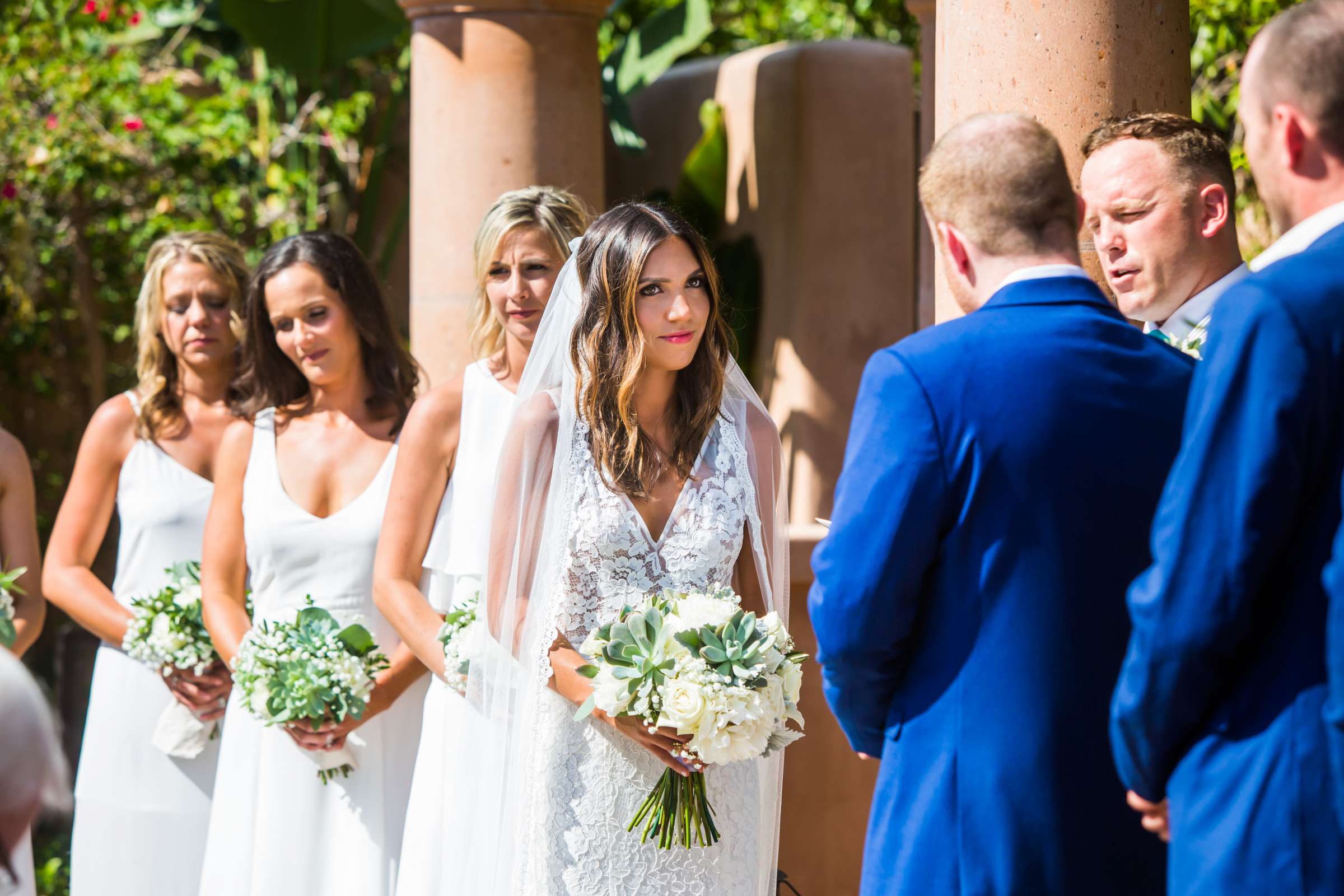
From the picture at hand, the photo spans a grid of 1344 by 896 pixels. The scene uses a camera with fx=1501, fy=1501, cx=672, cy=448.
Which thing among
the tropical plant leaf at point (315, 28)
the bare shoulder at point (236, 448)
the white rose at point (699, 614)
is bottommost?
the white rose at point (699, 614)

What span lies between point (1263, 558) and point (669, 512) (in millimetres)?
1703

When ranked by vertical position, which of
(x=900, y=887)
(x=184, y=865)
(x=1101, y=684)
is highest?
(x=1101, y=684)

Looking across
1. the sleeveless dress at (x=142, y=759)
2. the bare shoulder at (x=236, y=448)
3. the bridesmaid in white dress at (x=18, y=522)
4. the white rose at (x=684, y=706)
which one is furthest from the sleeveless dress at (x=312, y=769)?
the white rose at (x=684, y=706)

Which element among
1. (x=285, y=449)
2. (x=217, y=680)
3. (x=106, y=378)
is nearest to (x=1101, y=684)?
(x=285, y=449)

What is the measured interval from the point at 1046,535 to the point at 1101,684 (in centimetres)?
26

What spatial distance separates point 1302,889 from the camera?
201 cm

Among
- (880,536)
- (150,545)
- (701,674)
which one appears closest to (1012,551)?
(880,536)

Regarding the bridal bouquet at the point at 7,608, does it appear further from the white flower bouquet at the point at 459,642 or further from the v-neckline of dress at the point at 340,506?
the white flower bouquet at the point at 459,642

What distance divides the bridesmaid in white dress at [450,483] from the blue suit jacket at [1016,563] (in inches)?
70.8

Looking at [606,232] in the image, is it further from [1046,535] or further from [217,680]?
[217,680]

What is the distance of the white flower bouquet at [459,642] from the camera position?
12.4 feet

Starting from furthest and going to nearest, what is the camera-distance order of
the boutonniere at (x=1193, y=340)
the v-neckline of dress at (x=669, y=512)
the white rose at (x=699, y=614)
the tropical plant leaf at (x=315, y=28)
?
the tropical plant leaf at (x=315, y=28)
the v-neckline of dress at (x=669, y=512)
the white rose at (x=699, y=614)
the boutonniere at (x=1193, y=340)

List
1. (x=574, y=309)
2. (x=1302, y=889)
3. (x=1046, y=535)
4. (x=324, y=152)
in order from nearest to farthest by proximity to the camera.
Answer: (x=1302, y=889) < (x=1046, y=535) < (x=574, y=309) < (x=324, y=152)

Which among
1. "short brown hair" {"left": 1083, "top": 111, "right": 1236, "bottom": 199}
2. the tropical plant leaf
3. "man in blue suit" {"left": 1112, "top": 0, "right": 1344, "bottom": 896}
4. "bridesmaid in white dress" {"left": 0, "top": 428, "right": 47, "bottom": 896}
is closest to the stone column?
"short brown hair" {"left": 1083, "top": 111, "right": 1236, "bottom": 199}
